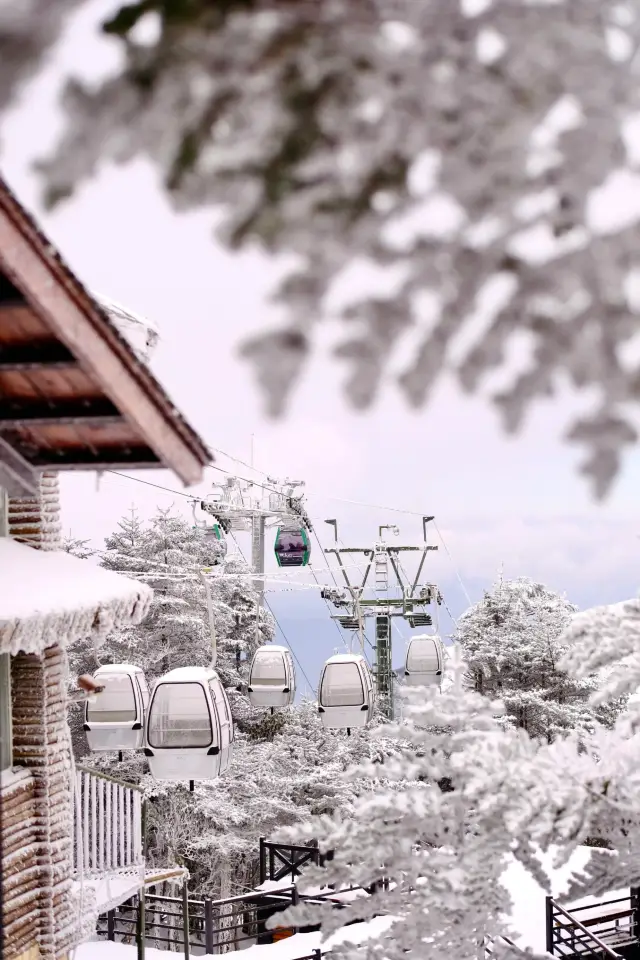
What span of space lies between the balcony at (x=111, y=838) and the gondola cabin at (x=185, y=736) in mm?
717

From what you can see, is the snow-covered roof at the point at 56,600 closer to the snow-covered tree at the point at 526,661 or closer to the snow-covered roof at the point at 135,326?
the snow-covered roof at the point at 135,326

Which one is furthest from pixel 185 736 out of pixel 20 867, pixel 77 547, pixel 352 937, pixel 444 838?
pixel 77 547

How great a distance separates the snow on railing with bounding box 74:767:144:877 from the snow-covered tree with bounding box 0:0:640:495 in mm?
6813

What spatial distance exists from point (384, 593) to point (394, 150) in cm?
1397

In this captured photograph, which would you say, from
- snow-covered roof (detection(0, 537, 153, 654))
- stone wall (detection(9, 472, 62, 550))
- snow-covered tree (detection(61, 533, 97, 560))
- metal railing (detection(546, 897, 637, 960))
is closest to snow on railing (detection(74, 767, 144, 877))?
stone wall (detection(9, 472, 62, 550))

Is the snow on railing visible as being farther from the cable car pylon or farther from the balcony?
the cable car pylon

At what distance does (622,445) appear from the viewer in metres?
1.00

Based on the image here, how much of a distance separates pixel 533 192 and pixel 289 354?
33 cm

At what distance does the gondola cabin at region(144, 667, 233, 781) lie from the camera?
649 centimetres

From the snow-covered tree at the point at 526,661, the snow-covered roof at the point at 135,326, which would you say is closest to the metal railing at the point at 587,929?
the snow-covered tree at the point at 526,661

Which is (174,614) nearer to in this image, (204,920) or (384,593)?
(384,593)

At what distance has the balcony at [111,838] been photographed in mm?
6949

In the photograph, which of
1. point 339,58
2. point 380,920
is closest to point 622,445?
point 339,58

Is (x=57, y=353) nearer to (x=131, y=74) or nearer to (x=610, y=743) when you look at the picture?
(x=131, y=74)
